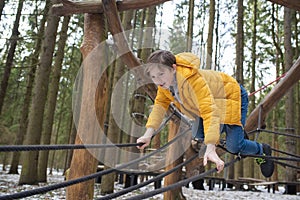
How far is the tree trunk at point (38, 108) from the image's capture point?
22.4 feet

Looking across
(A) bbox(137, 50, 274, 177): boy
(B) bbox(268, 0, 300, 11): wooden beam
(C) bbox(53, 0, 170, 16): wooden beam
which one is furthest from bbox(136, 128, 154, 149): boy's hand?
(B) bbox(268, 0, 300, 11): wooden beam

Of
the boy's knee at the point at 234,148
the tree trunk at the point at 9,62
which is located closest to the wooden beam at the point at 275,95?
the boy's knee at the point at 234,148

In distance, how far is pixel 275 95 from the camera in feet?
11.9

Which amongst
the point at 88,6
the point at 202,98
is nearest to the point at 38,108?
the point at 88,6

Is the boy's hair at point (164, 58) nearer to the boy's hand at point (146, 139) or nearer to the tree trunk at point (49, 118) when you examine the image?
the boy's hand at point (146, 139)

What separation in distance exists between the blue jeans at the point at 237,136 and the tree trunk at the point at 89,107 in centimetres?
85

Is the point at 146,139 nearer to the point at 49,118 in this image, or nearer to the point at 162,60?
the point at 162,60

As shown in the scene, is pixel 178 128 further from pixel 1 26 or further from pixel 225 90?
pixel 1 26

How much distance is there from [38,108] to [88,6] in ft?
16.7

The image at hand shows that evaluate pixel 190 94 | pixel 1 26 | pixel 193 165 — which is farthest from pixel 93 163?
pixel 1 26

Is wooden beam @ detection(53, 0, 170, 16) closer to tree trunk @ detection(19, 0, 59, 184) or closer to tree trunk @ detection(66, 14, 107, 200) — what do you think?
tree trunk @ detection(66, 14, 107, 200)

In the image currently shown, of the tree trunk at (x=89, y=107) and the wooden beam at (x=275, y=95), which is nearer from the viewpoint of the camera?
the tree trunk at (x=89, y=107)

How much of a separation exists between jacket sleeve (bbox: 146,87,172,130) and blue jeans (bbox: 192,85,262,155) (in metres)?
0.28

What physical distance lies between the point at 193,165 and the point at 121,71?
327 cm
